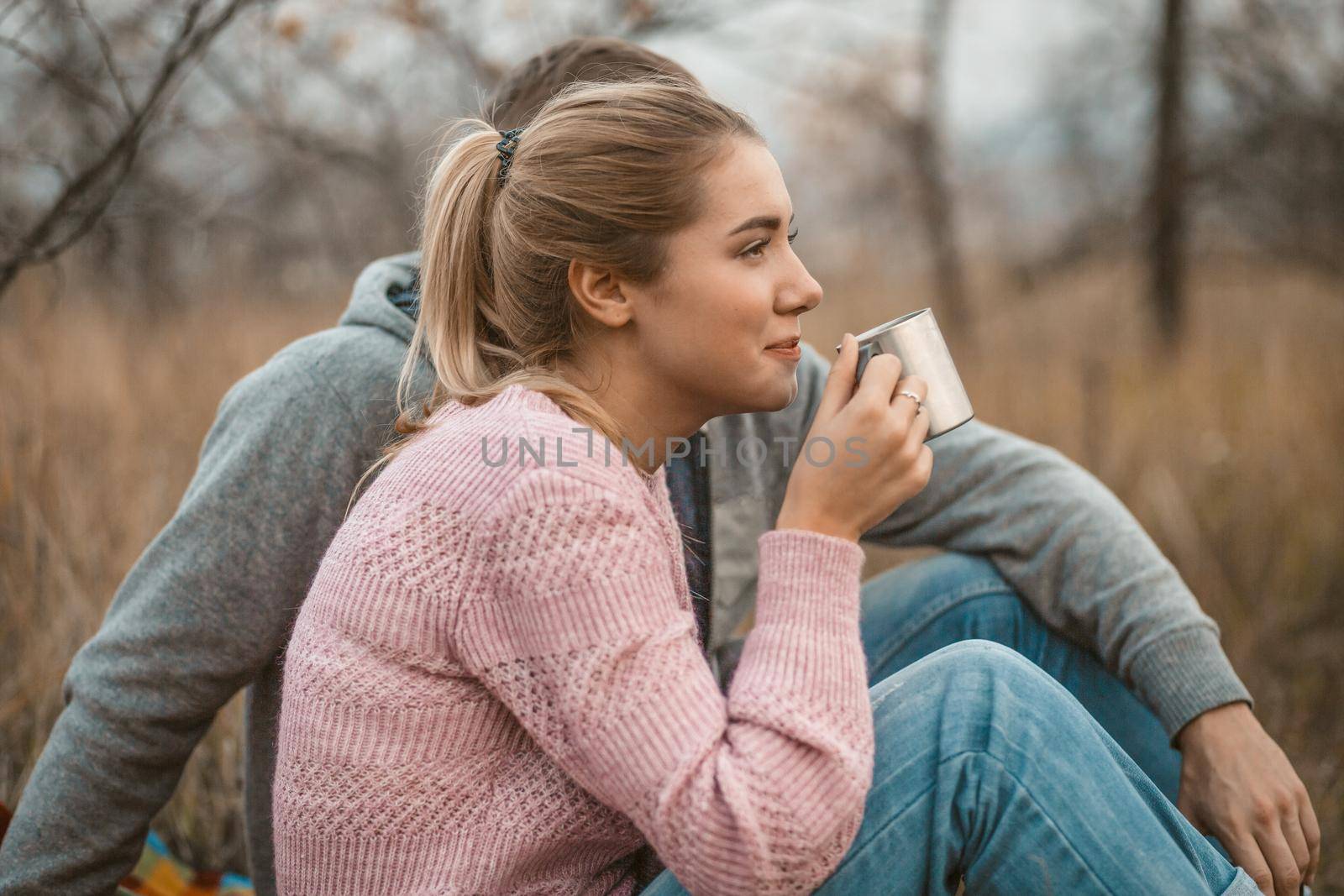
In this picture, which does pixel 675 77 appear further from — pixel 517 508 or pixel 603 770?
pixel 603 770

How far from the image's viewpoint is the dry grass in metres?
2.23

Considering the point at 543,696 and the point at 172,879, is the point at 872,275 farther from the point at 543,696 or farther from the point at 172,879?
the point at 543,696

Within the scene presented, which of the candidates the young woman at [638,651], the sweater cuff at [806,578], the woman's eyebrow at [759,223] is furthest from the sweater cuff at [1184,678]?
the woman's eyebrow at [759,223]

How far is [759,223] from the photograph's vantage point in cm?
135

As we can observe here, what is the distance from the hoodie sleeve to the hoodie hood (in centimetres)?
70

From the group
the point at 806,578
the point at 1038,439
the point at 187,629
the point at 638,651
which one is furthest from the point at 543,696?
the point at 1038,439

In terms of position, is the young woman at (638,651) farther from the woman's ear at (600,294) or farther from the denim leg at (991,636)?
the denim leg at (991,636)

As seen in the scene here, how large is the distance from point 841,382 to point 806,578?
28cm

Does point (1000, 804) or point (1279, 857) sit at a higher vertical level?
point (1000, 804)

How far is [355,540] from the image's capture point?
1.22 m

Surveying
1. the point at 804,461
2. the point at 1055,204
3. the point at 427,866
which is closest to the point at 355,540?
the point at 427,866

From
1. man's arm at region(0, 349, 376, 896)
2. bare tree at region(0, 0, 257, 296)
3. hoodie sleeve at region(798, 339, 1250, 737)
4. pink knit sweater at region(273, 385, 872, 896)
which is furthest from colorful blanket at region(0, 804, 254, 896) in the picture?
hoodie sleeve at region(798, 339, 1250, 737)

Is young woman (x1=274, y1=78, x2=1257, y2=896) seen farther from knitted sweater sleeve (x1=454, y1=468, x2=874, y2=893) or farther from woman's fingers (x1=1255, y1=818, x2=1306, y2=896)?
woman's fingers (x1=1255, y1=818, x2=1306, y2=896)

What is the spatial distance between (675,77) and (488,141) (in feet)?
0.93
